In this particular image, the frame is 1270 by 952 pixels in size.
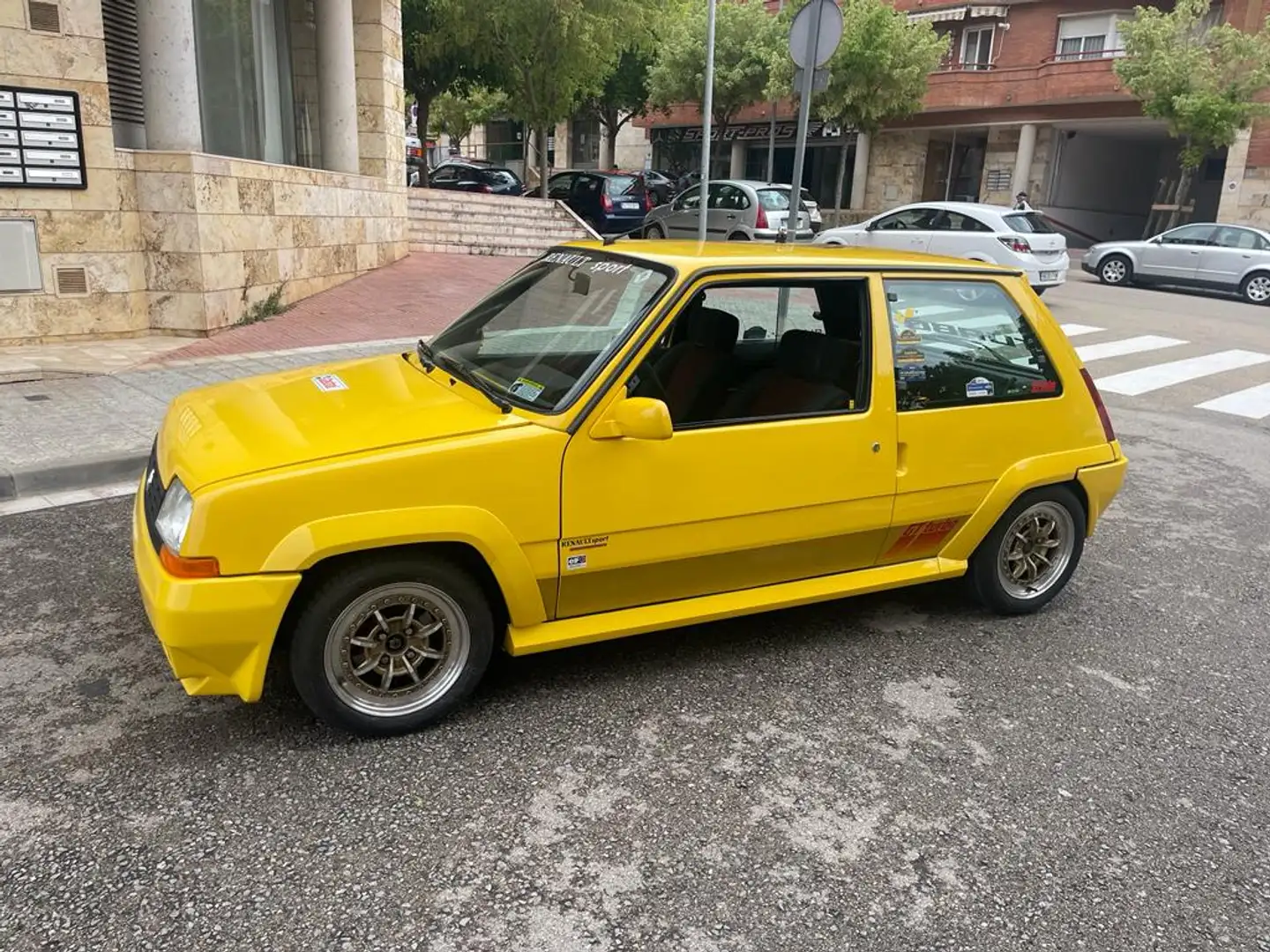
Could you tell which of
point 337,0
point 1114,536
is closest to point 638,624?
point 1114,536

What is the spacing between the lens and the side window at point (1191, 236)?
1861 centimetres

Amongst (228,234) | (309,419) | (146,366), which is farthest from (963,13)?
(309,419)

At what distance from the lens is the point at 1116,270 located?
19781 millimetres

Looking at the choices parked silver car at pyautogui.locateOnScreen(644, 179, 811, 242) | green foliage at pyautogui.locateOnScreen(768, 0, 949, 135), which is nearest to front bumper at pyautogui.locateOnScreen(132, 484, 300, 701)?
parked silver car at pyautogui.locateOnScreen(644, 179, 811, 242)

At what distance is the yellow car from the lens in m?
2.96

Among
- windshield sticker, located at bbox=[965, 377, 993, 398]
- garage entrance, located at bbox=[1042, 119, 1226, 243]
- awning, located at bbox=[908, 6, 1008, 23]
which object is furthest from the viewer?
awning, located at bbox=[908, 6, 1008, 23]

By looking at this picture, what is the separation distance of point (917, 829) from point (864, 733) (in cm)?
53

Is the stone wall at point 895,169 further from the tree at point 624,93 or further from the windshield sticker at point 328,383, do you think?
the windshield sticker at point 328,383

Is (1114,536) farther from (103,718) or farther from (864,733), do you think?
(103,718)

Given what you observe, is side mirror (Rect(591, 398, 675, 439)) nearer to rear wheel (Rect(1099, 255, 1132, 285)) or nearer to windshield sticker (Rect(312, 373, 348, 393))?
windshield sticker (Rect(312, 373, 348, 393))

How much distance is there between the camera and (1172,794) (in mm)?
3143

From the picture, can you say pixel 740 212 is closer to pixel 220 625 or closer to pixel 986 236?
pixel 986 236

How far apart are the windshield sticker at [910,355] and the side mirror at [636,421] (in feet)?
3.84

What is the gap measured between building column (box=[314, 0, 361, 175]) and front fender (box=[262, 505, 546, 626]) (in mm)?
11621
